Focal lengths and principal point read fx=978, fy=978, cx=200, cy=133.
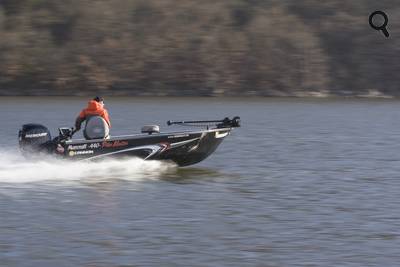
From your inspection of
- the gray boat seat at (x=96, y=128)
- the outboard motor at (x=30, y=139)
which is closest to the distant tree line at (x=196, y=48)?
the outboard motor at (x=30, y=139)

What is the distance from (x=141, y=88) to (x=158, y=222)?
6307cm

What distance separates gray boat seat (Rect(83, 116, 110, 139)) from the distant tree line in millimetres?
56335

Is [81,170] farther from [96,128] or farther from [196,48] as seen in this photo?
[196,48]

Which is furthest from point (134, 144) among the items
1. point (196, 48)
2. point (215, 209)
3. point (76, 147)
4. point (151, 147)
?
point (196, 48)

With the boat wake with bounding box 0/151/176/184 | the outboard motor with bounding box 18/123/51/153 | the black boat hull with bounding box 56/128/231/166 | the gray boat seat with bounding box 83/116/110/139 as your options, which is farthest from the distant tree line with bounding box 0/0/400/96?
the gray boat seat with bounding box 83/116/110/139

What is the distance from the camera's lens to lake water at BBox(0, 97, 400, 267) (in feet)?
48.3

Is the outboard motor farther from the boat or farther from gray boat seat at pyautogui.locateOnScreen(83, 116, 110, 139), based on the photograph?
gray boat seat at pyautogui.locateOnScreen(83, 116, 110, 139)

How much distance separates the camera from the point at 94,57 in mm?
84812

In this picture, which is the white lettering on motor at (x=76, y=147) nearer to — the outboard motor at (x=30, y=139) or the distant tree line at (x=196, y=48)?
the outboard motor at (x=30, y=139)

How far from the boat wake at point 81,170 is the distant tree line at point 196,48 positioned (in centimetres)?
5518

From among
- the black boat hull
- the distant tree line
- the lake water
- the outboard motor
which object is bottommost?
the lake water

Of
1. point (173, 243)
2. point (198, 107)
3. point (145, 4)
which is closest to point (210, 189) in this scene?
point (173, 243)

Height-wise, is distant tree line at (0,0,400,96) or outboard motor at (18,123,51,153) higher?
distant tree line at (0,0,400,96)

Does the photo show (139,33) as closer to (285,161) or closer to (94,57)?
(94,57)
